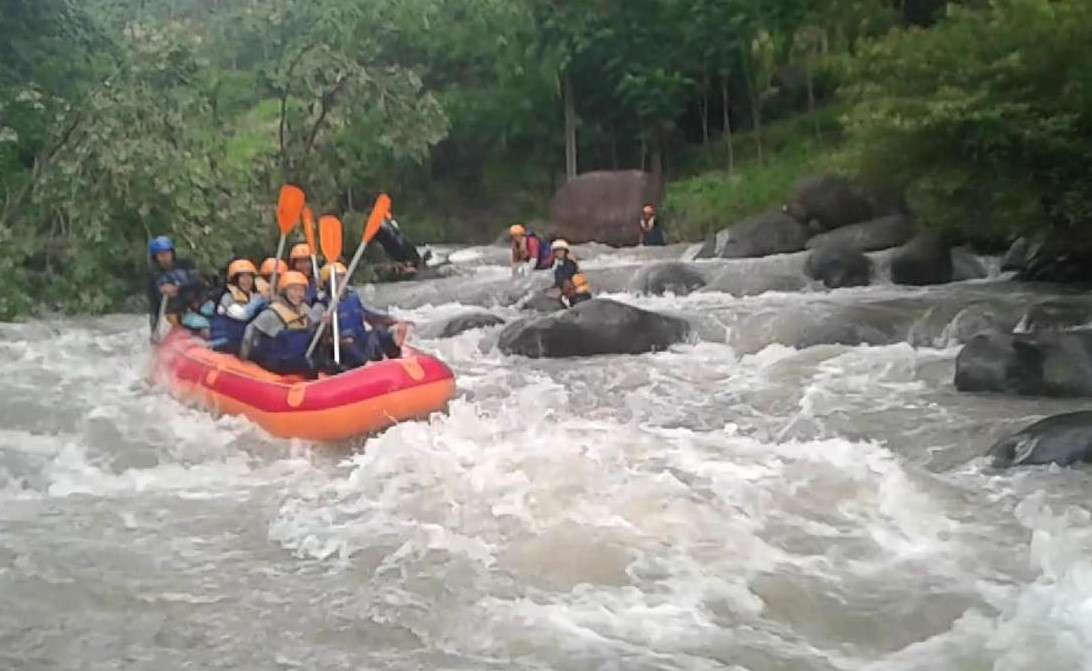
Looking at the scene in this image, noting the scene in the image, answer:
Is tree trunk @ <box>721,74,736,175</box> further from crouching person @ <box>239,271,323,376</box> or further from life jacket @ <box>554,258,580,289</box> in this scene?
crouching person @ <box>239,271,323,376</box>

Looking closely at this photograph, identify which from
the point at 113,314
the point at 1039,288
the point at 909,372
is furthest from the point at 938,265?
the point at 113,314

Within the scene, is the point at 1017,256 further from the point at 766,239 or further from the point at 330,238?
the point at 330,238

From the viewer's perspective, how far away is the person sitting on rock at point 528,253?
53.8ft

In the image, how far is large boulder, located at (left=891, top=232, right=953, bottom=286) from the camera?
1392cm

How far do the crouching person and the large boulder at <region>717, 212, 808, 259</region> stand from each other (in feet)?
30.5

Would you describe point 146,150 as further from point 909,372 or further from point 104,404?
point 909,372

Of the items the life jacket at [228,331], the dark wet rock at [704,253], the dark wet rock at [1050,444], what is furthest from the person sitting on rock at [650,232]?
the dark wet rock at [1050,444]

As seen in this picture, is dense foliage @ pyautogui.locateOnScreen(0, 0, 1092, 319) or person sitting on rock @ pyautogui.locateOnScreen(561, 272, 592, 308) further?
person sitting on rock @ pyautogui.locateOnScreen(561, 272, 592, 308)

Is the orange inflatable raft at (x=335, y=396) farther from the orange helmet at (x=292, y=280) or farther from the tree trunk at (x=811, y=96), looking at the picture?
the tree trunk at (x=811, y=96)

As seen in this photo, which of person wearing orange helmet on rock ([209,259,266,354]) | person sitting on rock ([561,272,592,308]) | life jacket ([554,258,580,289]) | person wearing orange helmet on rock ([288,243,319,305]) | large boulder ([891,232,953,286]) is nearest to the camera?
person wearing orange helmet on rock ([209,259,266,354])

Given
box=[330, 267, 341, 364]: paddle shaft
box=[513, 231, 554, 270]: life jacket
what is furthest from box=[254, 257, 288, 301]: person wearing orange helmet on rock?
box=[513, 231, 554, 270]: life jacket

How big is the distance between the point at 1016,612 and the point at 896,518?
1227 millimetres

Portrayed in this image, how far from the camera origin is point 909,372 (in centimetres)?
977

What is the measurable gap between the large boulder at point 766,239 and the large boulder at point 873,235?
380mm
